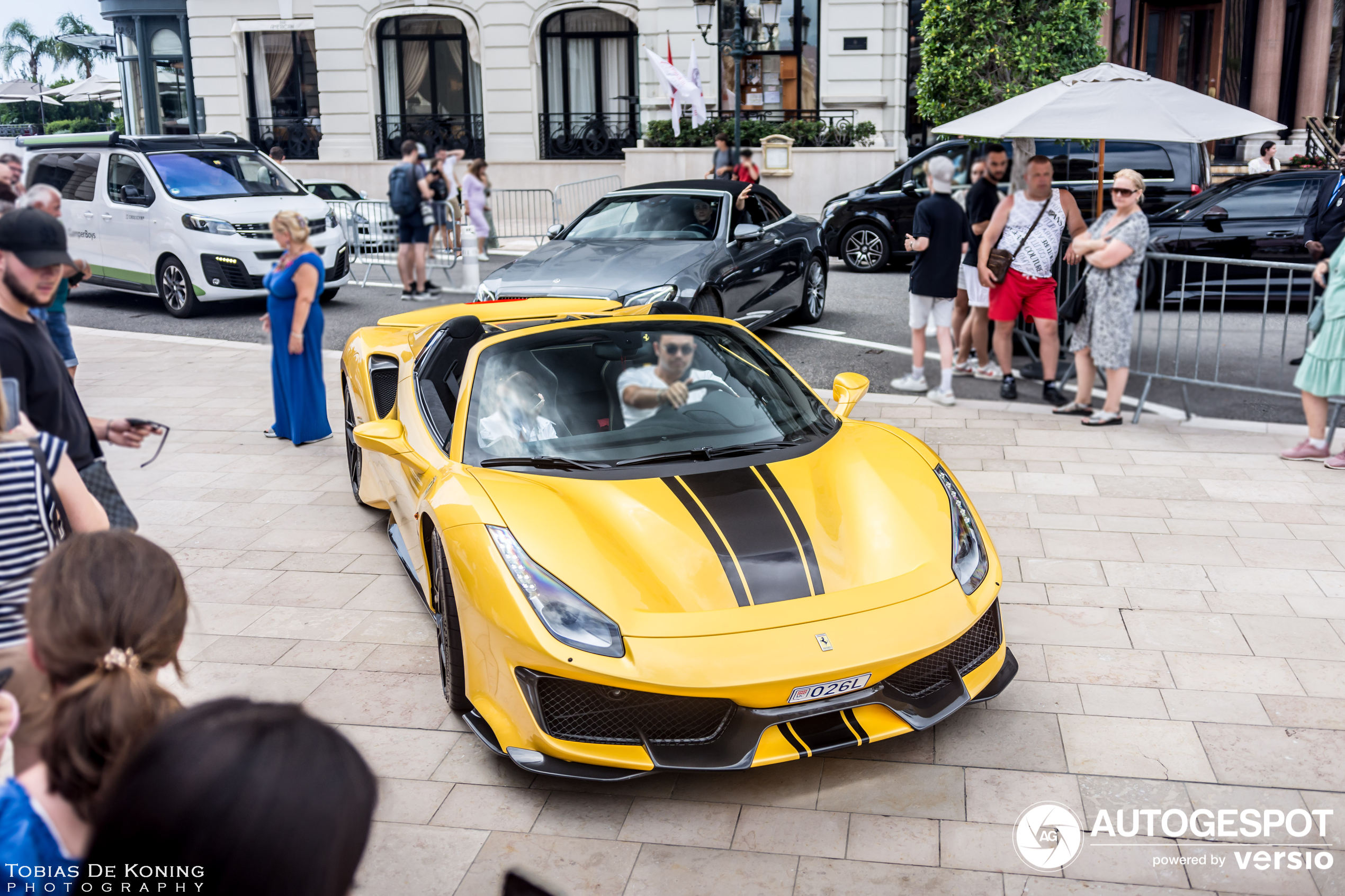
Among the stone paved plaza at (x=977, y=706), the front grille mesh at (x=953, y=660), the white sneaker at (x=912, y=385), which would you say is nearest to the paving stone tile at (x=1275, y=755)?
the stone paved plaza at (x=977, y=706)

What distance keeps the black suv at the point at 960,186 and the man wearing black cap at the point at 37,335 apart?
11645mm

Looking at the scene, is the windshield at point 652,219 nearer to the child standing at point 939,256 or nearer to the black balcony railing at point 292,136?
the child standing at point 939,256

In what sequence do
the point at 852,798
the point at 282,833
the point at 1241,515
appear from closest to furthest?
the point at 282,833 < the point at 852,798 < the point at 1241,515

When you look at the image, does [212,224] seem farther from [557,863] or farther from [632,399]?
[557,863]

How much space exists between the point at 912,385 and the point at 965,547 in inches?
207

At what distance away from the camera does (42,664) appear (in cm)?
186

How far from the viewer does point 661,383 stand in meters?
4.74

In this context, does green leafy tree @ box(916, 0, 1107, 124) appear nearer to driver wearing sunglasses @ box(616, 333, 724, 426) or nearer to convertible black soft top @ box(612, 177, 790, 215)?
convertible black soft top @ box(612, 177, 790, 215)

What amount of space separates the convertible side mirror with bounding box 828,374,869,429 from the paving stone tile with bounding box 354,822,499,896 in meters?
2.44

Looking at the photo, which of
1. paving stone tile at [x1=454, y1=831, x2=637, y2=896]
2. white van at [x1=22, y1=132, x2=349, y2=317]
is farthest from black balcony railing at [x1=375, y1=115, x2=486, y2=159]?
paving stone tile at [x1=454, y1=831, x2=637, y2=896]

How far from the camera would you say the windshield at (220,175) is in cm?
1323

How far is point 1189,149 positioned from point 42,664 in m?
15.0

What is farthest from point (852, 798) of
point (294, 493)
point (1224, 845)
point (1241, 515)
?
point (294, 493)

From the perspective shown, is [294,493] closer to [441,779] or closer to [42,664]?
[441,779]
